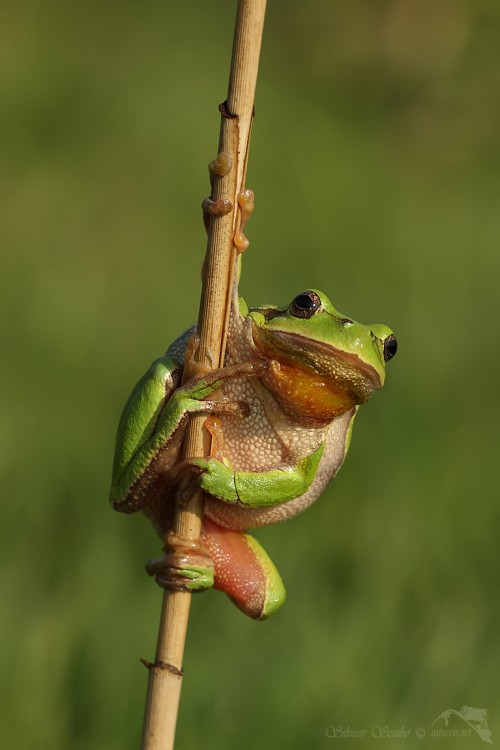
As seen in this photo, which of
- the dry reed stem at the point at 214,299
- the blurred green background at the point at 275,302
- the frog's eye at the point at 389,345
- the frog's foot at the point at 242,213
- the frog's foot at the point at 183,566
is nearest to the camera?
the dry reed stem at the point at 214,299

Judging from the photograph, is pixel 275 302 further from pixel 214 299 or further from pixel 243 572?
pixel 214 299

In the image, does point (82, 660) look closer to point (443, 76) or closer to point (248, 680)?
point (248, 680)

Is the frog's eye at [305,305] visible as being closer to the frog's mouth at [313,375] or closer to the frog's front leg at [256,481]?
the frog's mouth at [313,375]

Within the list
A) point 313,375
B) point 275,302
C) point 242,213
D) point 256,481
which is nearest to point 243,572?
point 256,481

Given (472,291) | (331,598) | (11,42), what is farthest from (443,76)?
(331,598)

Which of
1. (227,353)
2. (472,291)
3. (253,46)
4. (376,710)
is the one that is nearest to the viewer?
(253,46)

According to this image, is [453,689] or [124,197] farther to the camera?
[124,197]

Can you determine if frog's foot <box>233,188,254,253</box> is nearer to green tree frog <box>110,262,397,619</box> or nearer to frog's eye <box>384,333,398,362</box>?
green tree frog <box>110,262,397,619</box>

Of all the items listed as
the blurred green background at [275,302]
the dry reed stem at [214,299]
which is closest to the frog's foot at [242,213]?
the dry reed stem at [214,299]
